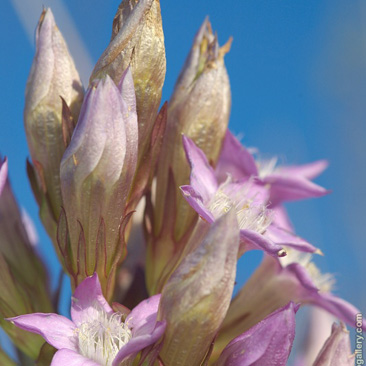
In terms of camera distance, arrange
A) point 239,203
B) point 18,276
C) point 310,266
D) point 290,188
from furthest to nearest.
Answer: point 310,266 → point 290,188 → point 18,276 → point 239,203

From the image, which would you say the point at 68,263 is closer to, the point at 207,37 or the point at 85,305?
the point at 85,305

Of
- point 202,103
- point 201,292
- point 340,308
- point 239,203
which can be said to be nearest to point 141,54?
point 202,103

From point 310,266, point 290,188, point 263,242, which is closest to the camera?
point 263,242

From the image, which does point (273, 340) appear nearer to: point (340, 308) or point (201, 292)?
point (201, 292)

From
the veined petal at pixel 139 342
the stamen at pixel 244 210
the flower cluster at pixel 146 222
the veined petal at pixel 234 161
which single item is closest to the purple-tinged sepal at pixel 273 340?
the flower cluster at pixel 146 222

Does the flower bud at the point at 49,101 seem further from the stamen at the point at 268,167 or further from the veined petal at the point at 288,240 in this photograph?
the stamen at the point at 268,167

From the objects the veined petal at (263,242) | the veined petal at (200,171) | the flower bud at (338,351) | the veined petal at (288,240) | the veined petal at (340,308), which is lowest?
the flower bud at (338,351)

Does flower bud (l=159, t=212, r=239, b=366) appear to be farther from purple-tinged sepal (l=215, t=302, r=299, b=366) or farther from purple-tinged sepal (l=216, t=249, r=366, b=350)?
purple-tinged sepal (l=216, t=249, r=366, b=350)
